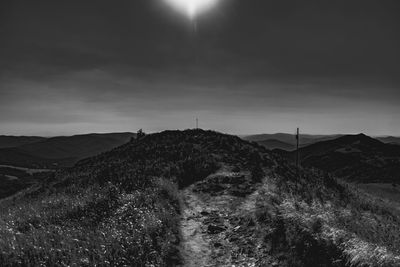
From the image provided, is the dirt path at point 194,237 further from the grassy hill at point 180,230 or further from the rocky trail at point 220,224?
the grassy hill at point 180,230

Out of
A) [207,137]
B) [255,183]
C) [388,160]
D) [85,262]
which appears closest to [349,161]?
[388,160]

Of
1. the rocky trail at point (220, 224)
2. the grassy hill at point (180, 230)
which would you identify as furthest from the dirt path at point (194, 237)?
the grassy hill at point (180, 230)

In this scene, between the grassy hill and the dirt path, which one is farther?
the dirt path

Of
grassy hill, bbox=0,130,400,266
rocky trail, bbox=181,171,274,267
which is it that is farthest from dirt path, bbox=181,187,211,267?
grassy hill, bbox=0,130,400,266

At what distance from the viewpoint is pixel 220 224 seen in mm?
12023

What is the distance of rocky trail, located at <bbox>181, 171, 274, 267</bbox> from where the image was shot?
9.28 meters

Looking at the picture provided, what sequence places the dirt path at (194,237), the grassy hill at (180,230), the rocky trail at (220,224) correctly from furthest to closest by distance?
1. the rocky trail at (220,224)
2. the dirt path at (194,237)
3. the grassy hill at (180,230)

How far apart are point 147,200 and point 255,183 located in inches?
312

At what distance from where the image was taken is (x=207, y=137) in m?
35.3

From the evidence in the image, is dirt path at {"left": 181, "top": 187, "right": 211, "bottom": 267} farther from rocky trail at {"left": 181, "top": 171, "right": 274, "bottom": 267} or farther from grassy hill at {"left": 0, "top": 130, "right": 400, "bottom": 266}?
grassy hill at {"left": 0, "top": 130, "right": 400, "bottom": 266}

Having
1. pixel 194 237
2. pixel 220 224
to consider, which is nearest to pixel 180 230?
pixel 194 237

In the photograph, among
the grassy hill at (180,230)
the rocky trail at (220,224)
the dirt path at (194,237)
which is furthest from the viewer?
the rocky trail at (220,224)

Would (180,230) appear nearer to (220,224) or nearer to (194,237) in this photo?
(194,237)

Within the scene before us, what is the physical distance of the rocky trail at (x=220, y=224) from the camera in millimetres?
9281
